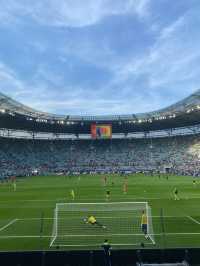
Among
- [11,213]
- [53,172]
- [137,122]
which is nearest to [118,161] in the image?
[137,122]

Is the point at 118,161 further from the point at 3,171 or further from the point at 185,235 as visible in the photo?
the point at 185,235

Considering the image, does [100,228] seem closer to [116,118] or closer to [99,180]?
[99,180]

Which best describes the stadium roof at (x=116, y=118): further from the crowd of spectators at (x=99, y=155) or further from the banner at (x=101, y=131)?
the crowd of spectators at (x=99, y=155)

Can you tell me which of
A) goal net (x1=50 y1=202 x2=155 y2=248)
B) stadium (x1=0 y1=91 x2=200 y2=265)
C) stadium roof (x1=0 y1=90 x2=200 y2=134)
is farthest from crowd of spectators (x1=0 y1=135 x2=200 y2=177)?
goal net (x1=50 y1=202 x2=155 y2=248)

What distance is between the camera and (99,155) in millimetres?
125562

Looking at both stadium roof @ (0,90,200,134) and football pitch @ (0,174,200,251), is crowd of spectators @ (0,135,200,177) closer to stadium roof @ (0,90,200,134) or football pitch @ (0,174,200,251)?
stadium roof @ (0,90,200,134)

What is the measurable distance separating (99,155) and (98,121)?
12412 millimetres

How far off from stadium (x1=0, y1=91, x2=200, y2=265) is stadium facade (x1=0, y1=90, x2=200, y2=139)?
289 millimetres

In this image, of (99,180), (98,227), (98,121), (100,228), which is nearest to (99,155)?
(98,121)

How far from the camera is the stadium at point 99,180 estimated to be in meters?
23.8

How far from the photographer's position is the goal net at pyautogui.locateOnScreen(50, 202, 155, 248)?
2258cm

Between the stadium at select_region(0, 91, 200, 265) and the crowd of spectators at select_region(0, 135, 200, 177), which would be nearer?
the stadium at select_region(0, 91, 200, 265)

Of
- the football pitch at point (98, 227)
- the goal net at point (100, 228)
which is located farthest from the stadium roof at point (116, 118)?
the goal net at point (100, 228)

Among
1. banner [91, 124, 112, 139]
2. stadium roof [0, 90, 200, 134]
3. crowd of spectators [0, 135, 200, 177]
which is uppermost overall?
stadium roof [0, 90, 200, 134]
